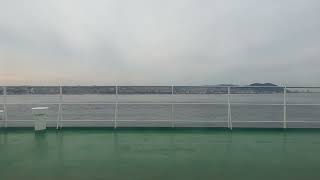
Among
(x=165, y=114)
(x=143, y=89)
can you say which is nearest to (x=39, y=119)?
(x=143, y=89)

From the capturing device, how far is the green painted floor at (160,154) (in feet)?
11.7

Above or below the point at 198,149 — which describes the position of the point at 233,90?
above

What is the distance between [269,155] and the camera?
14.7 ft

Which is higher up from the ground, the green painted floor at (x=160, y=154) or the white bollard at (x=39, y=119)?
the white bollard at (x=39, y=119)

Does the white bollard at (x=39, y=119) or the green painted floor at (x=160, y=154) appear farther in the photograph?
the white bollard at (x=39, y=119)

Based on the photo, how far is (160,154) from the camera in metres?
4.55

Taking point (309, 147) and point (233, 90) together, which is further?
point (233, 90)

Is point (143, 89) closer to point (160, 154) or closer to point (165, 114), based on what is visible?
point (160, 154)

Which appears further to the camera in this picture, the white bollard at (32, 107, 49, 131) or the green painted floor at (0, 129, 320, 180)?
the white bollard at (32, 107, 49, 131)

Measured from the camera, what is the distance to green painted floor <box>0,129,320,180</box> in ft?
11.7

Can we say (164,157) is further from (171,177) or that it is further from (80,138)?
(80,138)

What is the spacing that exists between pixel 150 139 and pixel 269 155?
2039mm

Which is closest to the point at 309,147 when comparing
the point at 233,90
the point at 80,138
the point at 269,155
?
the point at 269,155

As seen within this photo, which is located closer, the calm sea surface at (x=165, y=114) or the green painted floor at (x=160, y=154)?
the green painted floor at (x=160, y=154)
